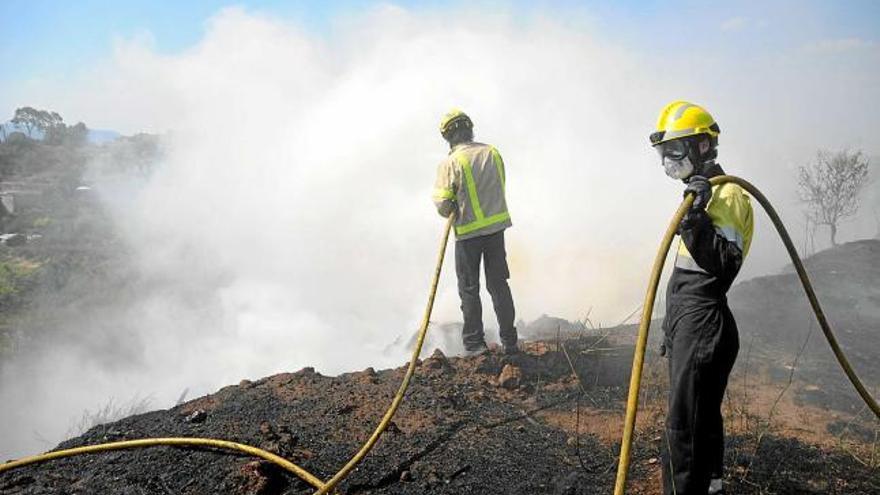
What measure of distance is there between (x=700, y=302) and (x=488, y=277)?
110 inches

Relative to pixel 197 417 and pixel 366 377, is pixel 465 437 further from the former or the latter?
pixel 197 417

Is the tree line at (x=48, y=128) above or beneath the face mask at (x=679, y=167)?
above

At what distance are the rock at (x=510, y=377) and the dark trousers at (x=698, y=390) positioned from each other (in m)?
2.19

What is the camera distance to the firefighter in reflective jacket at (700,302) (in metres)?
2.44

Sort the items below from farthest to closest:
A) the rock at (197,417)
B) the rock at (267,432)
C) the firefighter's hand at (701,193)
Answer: the rock at (197,417)
the rock at (267,432)
the firefighter's hand at (701,193)

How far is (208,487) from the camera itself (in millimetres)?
3281

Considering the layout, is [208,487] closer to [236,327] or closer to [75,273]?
[236,327]

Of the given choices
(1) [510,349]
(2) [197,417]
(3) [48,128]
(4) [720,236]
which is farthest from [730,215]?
(3) [48,128]

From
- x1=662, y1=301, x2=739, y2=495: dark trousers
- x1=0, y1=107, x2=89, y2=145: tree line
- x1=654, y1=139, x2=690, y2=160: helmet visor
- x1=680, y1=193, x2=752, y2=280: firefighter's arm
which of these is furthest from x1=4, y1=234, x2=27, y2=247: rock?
x1=680, y1=193, x2=752, y2=280: firefighter's arm

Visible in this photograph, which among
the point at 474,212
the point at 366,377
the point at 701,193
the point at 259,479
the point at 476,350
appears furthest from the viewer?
the point at 476,350

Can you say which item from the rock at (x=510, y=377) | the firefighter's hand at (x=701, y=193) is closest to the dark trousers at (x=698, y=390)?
the firefighter's hand at (x=701, y=193)

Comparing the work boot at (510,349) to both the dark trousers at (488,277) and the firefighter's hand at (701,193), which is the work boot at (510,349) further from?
the firefighter's hand at (701,193)

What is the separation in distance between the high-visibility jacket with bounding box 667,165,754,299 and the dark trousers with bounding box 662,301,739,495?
0.09 metres

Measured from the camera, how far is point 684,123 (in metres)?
2.66
